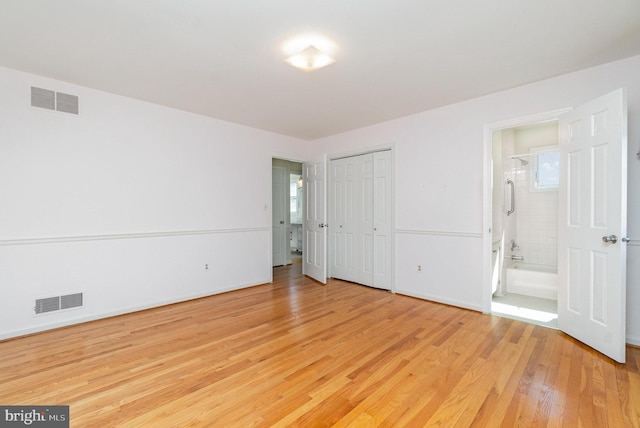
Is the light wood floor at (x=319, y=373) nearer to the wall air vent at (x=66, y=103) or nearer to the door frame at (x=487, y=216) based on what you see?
the door frame at (x=487, y=216)

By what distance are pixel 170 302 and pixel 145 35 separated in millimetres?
3088

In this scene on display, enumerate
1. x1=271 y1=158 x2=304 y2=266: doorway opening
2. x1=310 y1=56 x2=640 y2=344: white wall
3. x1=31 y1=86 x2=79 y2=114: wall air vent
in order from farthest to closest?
1. x1=271 y1=158 x2=304 y2=266: doorway opening
2. x1=31 y1=86 x2=79 y2=114: wall air vent
3. x1=310 y1=56 x2=640 y2=344: white wall

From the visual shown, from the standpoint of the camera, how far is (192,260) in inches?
159

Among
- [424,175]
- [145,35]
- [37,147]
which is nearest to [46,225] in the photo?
[37,147]

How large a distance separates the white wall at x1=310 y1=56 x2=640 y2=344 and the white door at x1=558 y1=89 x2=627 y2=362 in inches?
16.2

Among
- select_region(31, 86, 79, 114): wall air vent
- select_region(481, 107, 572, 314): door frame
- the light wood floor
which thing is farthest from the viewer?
select_region(481, 107, 572, 314): door frame

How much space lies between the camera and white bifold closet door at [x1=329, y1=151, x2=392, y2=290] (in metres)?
4.46

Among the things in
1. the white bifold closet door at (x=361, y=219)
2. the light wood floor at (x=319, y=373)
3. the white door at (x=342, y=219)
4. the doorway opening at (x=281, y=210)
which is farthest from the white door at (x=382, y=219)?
the doorway opening at (x=281, y=210)

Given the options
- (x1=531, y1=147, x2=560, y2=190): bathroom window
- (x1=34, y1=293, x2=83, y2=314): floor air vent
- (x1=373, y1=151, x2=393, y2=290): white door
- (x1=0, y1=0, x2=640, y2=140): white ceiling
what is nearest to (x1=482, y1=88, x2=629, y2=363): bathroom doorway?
(x1=0, y1=0, x2=640, y2=140): white ceiling

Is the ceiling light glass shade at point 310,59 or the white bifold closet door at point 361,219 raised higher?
the ceiling light glass shade at point 310,59

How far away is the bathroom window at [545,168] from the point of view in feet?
14.9

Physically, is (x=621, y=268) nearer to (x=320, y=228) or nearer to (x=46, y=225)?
(x=320, y=228)

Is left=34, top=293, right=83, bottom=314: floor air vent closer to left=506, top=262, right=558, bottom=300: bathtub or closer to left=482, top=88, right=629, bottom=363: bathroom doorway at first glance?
left=482, top=88, right=629, bottom=363: bathroom doorway

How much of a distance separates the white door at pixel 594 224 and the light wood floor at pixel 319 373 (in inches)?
10.5
